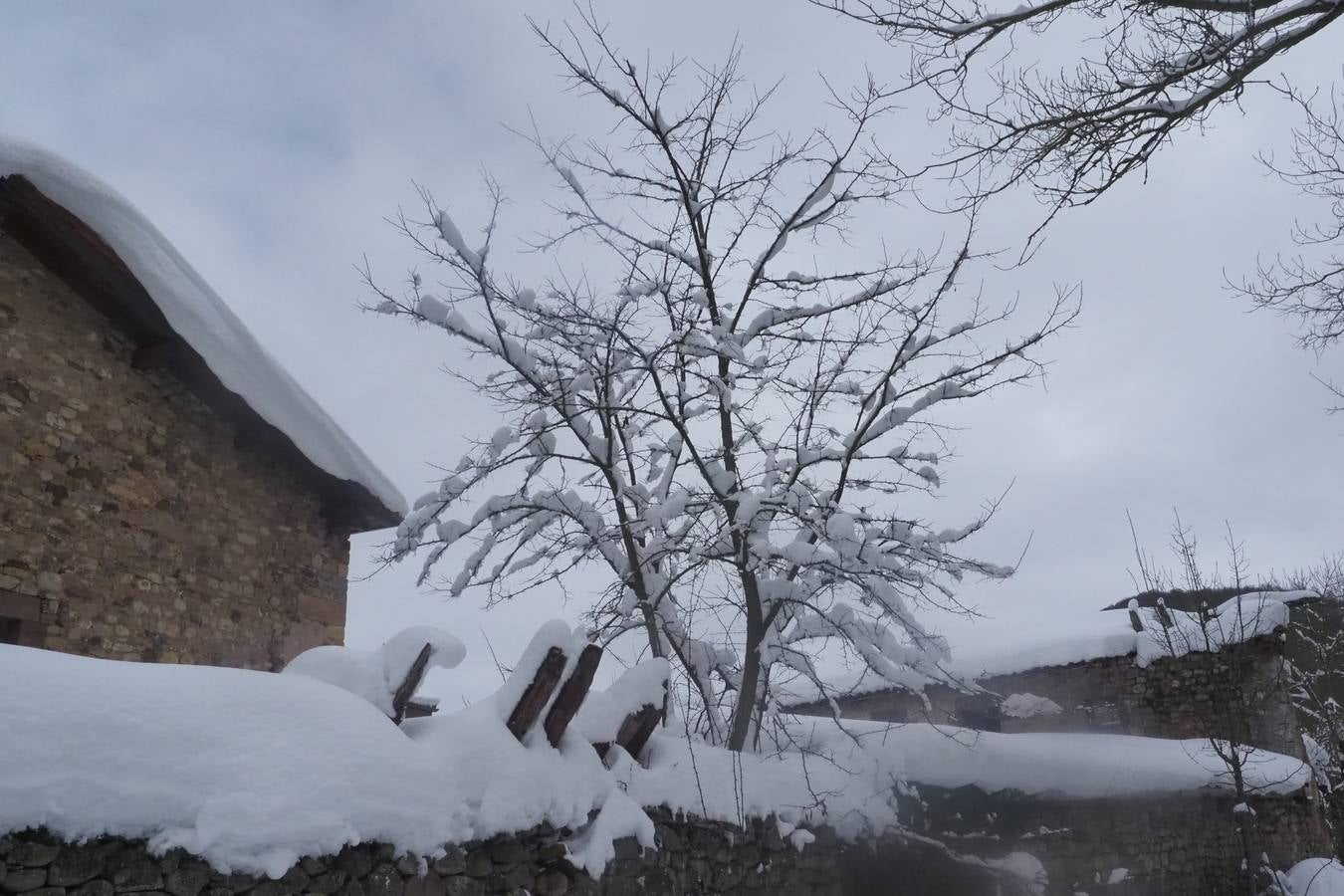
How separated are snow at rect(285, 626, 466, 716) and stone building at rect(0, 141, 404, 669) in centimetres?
215

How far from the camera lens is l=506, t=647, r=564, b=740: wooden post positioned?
4652 millimetres

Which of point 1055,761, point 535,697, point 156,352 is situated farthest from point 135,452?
point 1055,761

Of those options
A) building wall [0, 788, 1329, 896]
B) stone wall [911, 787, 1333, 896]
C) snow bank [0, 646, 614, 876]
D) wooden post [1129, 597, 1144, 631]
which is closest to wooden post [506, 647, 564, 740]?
snow bank [0, 646, 614, 876]

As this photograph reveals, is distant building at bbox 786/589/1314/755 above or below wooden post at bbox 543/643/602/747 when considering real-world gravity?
above

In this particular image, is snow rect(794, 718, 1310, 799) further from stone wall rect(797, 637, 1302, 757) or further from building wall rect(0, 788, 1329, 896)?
stone wall rect(797, 637, 1302, 757)

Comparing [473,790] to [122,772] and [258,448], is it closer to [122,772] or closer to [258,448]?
[122,772]

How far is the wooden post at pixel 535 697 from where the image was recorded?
4.65m

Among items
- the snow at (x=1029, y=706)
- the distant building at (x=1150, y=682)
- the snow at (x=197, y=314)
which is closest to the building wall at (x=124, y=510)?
the snow at (x=197, y=314)

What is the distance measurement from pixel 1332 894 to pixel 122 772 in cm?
1159

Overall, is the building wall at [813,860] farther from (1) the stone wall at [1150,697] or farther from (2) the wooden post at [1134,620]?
(2) the wooden post at [1134,620]

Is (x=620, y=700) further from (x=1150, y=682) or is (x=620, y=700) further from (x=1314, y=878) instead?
(x=1150, y=682)

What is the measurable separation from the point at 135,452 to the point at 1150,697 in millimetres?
12481

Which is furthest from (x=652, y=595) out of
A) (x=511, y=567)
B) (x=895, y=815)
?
(x=895, y=815)

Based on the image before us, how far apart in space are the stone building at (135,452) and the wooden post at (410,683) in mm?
2518
